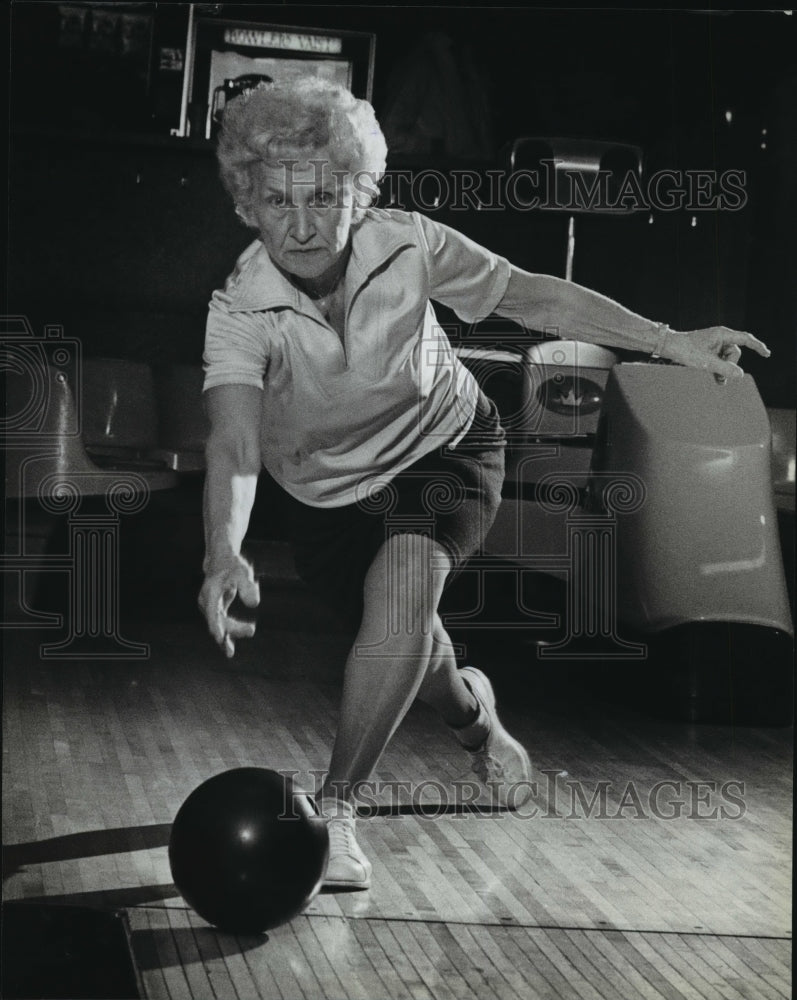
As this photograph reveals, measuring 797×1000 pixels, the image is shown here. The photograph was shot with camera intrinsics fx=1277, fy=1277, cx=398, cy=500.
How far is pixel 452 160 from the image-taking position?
2.71 m

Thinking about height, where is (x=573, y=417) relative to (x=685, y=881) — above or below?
above

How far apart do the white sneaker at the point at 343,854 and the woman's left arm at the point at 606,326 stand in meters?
1.08

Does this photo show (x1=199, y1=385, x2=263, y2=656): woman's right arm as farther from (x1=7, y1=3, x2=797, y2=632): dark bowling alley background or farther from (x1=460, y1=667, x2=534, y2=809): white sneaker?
(x1=460, y1=667, x2=534, y2=809): white sneaker

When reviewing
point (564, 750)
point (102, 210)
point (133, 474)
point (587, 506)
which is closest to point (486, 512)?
point (587, 506)

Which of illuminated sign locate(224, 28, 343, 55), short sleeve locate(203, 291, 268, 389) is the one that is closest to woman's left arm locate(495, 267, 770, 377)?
short sleeve locate(203, 291, 268, 389)

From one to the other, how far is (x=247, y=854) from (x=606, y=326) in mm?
1294

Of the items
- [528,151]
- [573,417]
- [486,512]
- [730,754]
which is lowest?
[730,754]

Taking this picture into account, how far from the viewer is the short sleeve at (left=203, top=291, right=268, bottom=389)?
102 inches

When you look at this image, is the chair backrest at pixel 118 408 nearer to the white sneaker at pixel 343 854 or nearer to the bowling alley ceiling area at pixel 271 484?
the bowling alley ceiling area at pixel 271 484

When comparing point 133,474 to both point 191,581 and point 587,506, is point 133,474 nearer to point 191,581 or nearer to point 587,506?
point 191,581

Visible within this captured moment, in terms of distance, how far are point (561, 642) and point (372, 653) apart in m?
0.41

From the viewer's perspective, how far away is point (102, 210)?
272cm

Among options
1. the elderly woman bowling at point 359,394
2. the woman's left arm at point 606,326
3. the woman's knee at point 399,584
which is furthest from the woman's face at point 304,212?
the woman's knee at point 399,584

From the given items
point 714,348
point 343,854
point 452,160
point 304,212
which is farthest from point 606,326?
point 343,854
